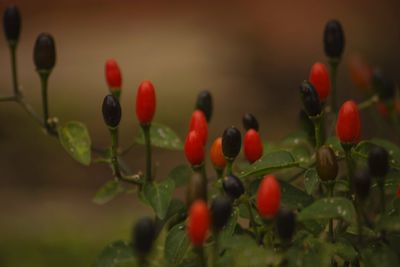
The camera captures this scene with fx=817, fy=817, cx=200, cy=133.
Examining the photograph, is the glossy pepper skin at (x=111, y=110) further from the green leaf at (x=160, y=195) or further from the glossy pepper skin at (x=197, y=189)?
the glossy pepper skin at (x=197, y=189)

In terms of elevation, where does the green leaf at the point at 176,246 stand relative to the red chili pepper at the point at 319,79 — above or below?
below

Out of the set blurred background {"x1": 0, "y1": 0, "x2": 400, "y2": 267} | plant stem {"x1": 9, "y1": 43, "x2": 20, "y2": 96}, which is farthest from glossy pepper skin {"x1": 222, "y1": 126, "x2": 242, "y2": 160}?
blurred background {"x1": 0, "y1": 0, "x2": 400, "y2": 267}

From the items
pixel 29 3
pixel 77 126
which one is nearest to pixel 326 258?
pixel 77 126

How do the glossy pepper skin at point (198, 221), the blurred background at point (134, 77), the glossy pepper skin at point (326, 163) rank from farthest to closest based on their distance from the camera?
the blurred background at point (134, 77) → the glossy pepper skin at point (326, 163) → the glossy pepper skin at point (198, 221)

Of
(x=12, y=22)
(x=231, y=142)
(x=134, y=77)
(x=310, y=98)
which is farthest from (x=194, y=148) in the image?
(x=134, y=77)

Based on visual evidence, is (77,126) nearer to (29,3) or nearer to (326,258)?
(326,258)

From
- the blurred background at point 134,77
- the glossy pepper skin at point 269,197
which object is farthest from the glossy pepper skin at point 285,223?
the blurred background at point 134,77

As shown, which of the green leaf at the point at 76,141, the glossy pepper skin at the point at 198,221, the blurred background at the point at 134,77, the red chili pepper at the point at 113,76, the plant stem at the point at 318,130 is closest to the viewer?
the glossy pepper skin at the point at 198,221
